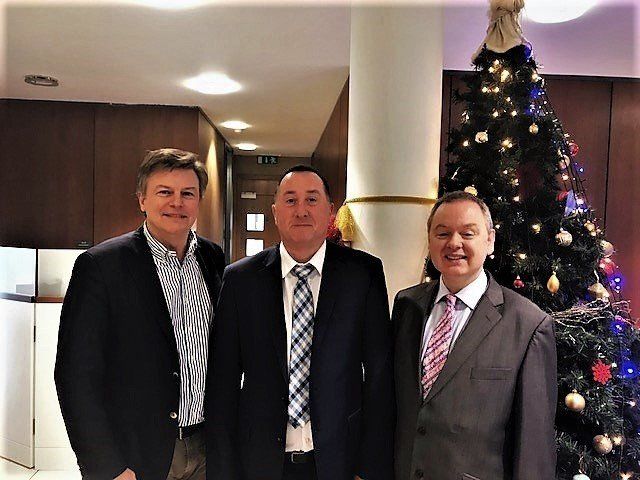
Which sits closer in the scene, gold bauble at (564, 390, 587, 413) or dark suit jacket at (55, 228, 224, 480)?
dark suit jacket at (55, 228, 224, 480)

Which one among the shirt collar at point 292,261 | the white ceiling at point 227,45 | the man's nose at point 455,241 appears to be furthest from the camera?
the white ceiling at point 227,45

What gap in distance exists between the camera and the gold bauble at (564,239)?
2061 mm

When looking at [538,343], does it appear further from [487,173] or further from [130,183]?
[130,183]

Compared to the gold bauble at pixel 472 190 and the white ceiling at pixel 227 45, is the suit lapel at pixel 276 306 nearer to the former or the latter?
the gold bauble at pixel 472 190

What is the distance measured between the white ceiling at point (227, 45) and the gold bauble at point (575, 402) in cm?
179

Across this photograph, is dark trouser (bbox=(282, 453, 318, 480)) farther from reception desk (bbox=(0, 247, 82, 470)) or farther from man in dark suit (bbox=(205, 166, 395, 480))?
reception desk (bbox=(0, 247, 82, 470))

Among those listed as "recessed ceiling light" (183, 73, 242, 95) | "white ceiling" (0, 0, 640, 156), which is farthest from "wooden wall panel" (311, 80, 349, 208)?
"recessed ceiling light" (183, 73, 242, 95)

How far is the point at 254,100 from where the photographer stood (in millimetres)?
4449

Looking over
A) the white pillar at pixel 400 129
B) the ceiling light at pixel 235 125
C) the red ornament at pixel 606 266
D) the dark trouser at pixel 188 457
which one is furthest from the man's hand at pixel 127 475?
the ceiling light at pixel 235 125

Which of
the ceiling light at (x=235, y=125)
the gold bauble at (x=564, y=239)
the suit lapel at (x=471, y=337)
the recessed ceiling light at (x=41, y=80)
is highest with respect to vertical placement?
the recessed ceiling light at (x=41, y=80)

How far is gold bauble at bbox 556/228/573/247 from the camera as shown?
206 cm

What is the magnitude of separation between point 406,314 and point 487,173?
92 cm

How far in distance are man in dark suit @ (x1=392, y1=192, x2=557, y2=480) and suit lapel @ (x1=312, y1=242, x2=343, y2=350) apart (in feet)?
0.85

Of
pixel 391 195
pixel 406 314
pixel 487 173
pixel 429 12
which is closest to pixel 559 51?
pixel 429 12
